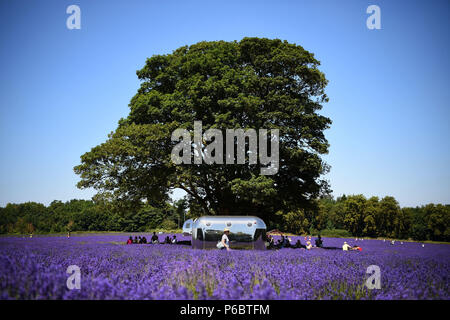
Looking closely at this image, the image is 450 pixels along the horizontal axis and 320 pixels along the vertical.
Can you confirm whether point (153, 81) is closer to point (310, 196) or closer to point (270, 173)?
point (270, 173)

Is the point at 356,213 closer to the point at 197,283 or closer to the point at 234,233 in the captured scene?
the point at 234,233

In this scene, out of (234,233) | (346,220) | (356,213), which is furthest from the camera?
(346,220)

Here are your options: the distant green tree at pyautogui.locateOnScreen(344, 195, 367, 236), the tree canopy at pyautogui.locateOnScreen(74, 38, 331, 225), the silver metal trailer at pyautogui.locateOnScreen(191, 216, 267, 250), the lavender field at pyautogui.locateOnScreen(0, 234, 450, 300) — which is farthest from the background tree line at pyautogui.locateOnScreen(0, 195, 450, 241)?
the lavender field at pyautogui.locateOnScreen(0, 234, 450, 300)

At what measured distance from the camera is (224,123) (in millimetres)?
16109

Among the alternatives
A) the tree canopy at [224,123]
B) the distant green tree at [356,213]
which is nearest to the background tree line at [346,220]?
the distant green tree at [356,213]

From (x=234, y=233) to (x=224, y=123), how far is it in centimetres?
589

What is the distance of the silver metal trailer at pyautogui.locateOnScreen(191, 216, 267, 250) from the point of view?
41.8ft

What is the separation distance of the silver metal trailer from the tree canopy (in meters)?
2.64

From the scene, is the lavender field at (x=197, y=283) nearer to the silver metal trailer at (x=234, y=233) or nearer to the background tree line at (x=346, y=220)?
the silver metal trailer at (x=234, y=233)

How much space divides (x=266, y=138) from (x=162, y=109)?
5.81 metres

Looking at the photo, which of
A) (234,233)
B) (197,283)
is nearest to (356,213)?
(234,233)

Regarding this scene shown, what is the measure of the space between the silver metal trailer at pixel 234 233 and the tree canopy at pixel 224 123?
2.64 metres

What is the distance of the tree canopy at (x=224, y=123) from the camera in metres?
16.3
